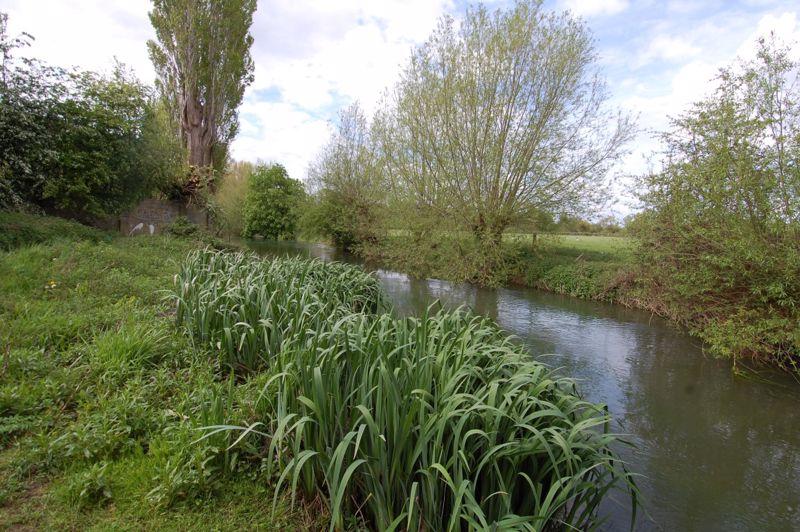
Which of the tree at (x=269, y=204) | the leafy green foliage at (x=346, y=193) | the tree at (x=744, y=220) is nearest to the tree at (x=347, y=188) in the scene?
the leafy green foliage at (x=346, y=193)

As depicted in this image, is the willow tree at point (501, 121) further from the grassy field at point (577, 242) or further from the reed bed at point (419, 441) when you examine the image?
the reed bed at point (419, 441)

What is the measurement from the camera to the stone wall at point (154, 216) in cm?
1262

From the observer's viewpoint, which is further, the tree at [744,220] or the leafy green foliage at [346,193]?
the leafy green foliage at [346,193]

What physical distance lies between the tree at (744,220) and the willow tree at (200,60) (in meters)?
16.4

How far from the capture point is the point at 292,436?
7.84ft

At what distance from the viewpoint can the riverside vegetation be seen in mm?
2008

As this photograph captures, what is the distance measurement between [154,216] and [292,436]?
45.2 feet

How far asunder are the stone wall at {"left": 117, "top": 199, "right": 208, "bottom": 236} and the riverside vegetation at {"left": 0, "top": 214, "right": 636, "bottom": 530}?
10476mm

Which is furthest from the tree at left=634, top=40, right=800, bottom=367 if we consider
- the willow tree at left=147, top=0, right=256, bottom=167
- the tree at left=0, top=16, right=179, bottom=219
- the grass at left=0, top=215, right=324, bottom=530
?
the willow tree at left=147, top=0, right=256, bottom=167

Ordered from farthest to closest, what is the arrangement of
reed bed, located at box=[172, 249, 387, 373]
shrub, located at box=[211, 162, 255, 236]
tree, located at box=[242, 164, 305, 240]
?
1. tree, located at box=[242, 164, 305, 240]
2. shrub, located at box=[211, 162, 255, 236]
3. reed bed, located at box=[172, 249, 387, 373]

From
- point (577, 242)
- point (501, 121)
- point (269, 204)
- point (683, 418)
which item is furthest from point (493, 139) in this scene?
point (269, 204)

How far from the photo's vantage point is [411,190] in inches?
585

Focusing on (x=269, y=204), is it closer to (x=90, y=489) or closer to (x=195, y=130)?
(x=195, y=130)

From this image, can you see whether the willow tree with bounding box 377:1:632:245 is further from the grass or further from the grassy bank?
the grass
